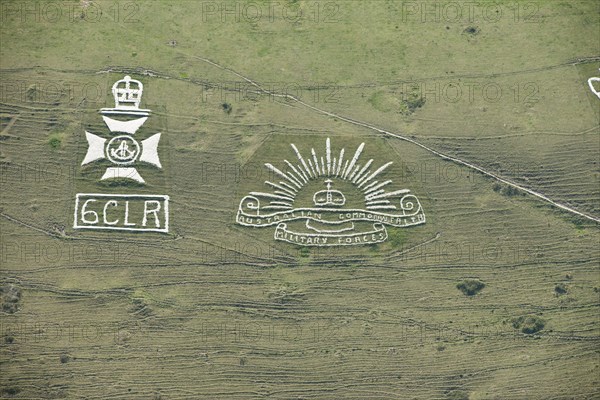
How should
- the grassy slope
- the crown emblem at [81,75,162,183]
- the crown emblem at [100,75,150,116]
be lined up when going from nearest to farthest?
the grassy slope, the crown emblem at [81,75,162,183], the crown emblem at [100,75,150,116]

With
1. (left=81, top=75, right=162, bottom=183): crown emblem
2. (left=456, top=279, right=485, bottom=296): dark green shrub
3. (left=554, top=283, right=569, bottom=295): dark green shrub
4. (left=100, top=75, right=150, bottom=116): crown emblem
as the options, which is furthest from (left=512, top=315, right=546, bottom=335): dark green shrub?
(left=100, top=75, right=150, bottom=116): crown emblem

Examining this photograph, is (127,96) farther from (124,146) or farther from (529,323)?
(529,323)

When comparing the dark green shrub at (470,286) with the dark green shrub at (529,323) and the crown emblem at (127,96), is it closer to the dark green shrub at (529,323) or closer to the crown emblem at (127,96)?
the dark green shrub at (529,323)

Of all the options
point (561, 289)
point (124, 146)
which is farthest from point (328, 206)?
point (561, 289)

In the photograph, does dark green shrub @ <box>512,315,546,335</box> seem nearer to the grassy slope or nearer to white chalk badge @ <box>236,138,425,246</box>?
the grassy slope

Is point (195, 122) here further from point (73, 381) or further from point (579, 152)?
point (579, 152)

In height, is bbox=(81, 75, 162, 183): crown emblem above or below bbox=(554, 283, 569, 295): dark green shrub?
above
